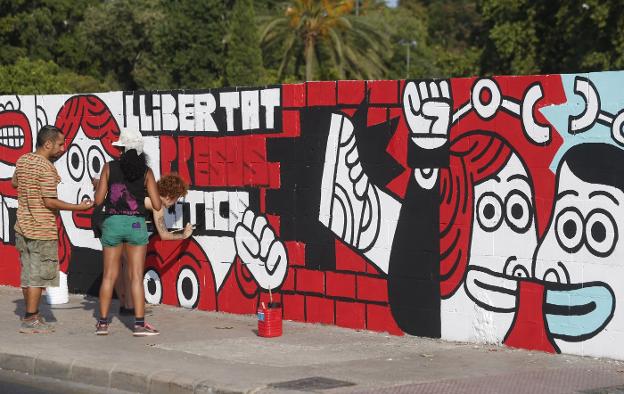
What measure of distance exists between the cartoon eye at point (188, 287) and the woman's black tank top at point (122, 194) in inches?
73.1

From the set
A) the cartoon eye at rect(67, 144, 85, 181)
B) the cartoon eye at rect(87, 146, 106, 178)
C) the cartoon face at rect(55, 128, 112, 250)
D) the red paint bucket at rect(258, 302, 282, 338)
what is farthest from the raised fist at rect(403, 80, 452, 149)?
the cartoon eye at rect(67, 144, 85, 181)

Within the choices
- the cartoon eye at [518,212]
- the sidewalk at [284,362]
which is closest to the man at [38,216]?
the sidewalk at [284,362]

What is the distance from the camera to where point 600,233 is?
8.62 metres

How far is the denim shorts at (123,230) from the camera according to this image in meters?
10.1

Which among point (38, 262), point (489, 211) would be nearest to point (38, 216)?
point (38, 262)

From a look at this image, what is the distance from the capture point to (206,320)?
11180 mm

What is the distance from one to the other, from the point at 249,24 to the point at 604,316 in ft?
144

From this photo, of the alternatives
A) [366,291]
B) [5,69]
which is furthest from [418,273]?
[5,69]

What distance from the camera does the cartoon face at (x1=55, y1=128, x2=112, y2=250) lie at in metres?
12.7

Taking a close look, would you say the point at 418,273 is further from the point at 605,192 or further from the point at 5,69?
the point at 5,69

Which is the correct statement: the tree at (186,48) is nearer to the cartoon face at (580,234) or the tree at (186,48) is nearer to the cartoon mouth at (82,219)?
the cartoon mouth at (82,219)

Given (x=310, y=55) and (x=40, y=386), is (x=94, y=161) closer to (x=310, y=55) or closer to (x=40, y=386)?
(x=40, y=386)

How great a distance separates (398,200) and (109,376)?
2.92m

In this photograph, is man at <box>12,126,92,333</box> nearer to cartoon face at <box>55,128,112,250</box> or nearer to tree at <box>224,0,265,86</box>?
cartoon face at <box>55,128,112,250</box>
